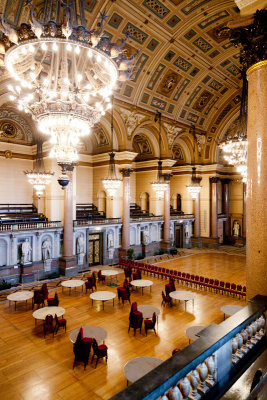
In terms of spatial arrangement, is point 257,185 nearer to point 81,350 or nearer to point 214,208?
point 81,350

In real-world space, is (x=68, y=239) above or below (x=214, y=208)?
below

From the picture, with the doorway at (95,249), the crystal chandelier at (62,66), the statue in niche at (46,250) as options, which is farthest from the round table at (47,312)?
the doorway at (95,249)

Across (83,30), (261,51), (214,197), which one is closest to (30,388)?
(83,30)

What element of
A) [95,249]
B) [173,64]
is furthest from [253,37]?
[95,249]

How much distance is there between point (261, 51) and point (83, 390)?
7.17 metres

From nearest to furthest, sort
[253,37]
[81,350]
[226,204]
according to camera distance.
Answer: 1. [253,37]
2. [81,350]
3. [226,204]

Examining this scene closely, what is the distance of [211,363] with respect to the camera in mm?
2734

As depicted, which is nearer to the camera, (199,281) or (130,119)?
(199,281)

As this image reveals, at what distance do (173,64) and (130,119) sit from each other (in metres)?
4.08

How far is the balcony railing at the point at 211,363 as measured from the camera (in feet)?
7.06

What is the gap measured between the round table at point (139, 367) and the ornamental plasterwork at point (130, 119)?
1364 centimetres

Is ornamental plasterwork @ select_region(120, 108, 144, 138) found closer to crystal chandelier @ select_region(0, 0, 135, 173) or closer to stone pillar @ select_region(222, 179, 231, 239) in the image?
crystal chandelier @ select_region(0, 0, 135, 173)

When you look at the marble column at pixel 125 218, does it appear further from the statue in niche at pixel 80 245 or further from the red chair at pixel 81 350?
the red chair at pixel 81 350

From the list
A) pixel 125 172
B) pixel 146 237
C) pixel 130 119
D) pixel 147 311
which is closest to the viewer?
pixel 147 311
